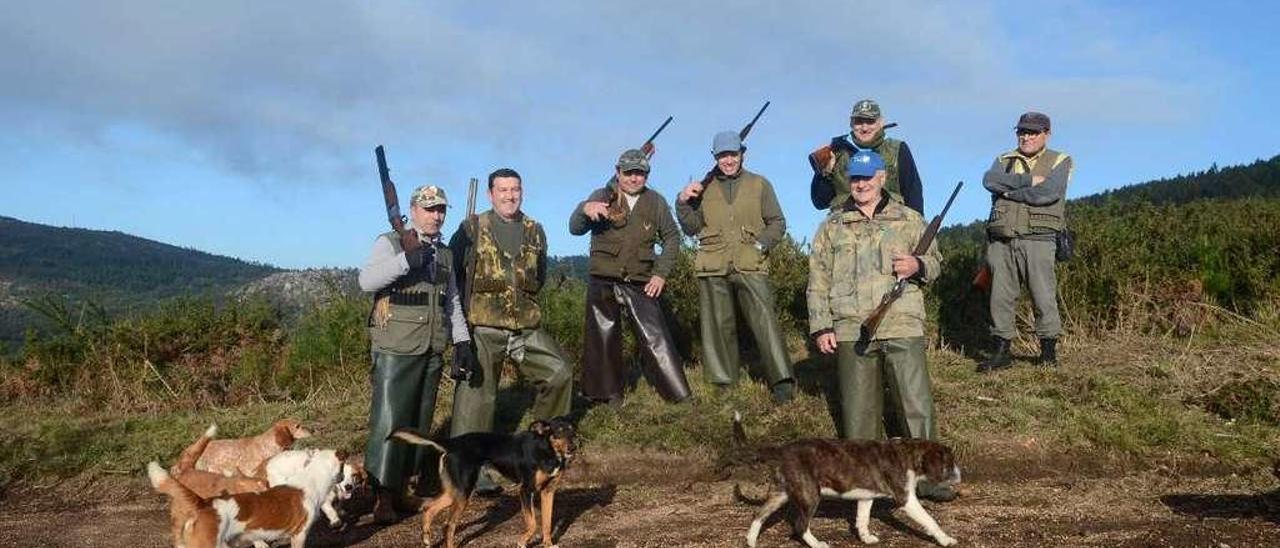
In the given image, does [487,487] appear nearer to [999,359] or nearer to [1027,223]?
[999,359]

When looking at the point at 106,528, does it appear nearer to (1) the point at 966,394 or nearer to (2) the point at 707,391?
(2) the point at 707,391

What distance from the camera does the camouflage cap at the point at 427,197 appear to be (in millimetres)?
6977

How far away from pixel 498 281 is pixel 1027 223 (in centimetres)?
520

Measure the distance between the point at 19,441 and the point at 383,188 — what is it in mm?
5562

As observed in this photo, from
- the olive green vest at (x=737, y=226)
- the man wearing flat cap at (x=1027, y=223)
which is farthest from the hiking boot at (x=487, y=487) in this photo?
the man wearing flat cap at (x=1027, y=223)

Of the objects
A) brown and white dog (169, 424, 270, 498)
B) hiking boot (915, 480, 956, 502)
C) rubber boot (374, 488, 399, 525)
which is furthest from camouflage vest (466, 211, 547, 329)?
hiking boot (915, 480, 956, 502)

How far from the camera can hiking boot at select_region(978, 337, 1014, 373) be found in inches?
382

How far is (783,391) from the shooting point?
30.2 feet

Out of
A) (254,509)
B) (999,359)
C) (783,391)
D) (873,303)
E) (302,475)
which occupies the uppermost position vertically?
(873,303)

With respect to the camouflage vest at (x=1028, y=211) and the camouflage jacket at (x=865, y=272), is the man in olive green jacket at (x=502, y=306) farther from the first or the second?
the camouflage vest at (x=1028, y=211)

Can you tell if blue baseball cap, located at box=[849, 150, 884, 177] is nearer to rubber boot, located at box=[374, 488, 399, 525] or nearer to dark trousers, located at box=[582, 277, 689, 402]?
dark trousers, located at box=[582, 277, 689, 402]

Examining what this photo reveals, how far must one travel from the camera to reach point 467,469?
20.1ft

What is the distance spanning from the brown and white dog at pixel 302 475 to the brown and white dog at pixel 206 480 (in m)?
0.13

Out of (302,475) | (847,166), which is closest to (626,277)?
(847,166)
